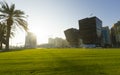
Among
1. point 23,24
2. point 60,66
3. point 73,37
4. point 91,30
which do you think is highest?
point 91,30

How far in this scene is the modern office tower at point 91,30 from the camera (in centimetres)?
15088

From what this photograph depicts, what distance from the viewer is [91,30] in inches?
6033

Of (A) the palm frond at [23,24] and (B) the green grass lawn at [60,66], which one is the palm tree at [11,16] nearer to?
(A) the palm frond at [23,24]

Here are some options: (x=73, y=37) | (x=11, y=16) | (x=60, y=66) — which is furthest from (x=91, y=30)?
(x=60, y=66)

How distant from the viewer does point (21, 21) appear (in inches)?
1352

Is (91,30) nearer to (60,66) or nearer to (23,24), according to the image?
(23,24)

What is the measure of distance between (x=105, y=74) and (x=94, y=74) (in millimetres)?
434

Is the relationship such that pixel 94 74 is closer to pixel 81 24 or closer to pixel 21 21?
pixel 21 21

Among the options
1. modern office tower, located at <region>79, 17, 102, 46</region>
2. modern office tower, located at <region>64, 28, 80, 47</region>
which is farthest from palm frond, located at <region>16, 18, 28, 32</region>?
modern office tower, located at <region>64, 28, 80, 47</region>

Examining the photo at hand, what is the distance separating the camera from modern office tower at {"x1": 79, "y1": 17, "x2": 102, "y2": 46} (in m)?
151

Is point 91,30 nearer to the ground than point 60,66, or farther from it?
farther from it

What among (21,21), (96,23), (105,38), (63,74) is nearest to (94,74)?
(63,74)

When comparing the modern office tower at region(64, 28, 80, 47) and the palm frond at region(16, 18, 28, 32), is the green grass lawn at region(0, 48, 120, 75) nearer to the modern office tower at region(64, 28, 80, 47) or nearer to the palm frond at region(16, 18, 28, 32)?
the palm frond at region(16, 18, 28, 32)

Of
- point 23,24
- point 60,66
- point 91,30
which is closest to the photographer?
point 60,66
